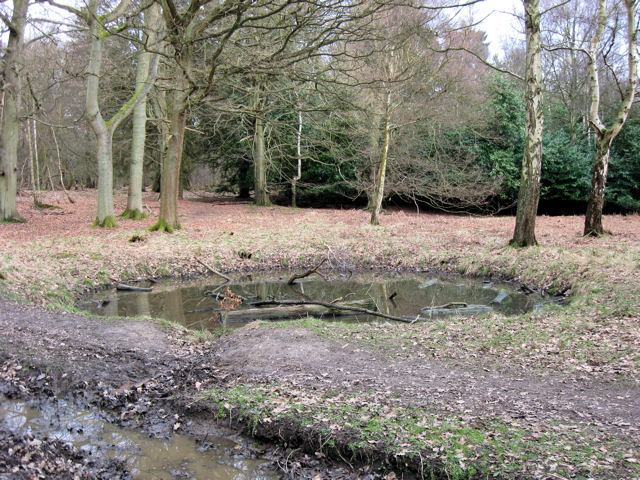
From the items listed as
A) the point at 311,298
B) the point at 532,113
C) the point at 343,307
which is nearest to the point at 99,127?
the point at 311,298

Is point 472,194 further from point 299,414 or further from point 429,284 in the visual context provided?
point 299,414

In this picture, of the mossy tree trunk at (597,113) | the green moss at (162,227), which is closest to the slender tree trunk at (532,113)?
the mossy tree trunk at (597,113)

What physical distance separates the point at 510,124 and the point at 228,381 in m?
22.9

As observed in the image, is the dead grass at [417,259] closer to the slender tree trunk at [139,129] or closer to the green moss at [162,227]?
the green moss at [162,227]

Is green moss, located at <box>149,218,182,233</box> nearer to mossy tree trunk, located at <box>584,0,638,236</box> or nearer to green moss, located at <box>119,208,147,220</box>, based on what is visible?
green moss, located at <box>119,208,147,220</box>

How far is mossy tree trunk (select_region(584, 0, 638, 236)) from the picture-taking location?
12.9 metres

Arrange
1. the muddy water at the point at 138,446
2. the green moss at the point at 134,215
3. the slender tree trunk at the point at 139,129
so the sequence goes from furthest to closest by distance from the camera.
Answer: the green moss at the point at 134,215, the slender tree trunk at the point at 139,129, the muddy water at the point at 138,446

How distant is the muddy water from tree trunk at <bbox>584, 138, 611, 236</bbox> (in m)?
12.8

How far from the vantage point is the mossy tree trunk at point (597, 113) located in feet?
42.3

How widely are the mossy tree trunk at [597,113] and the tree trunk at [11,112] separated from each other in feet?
57.4

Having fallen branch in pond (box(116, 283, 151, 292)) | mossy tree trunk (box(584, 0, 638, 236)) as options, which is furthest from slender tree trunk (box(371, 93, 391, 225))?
fallen branch in pond (box(116, 283, 151, 292))

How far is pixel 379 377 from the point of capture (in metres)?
6.06

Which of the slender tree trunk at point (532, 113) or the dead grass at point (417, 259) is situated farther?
the slender tree trunk at point (532, 113)

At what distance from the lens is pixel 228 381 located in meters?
6.17
